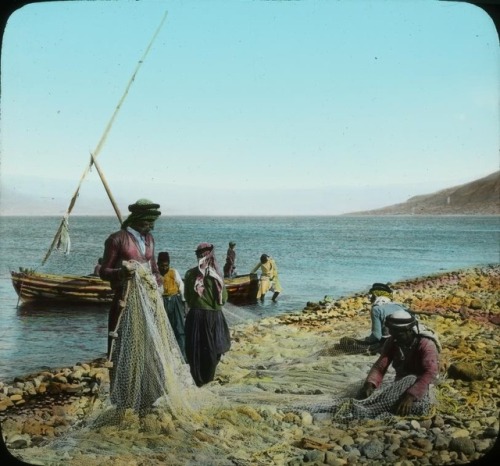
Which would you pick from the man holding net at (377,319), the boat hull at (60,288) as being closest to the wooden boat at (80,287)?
the boat hull at (60,288)

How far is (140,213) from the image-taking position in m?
3.48

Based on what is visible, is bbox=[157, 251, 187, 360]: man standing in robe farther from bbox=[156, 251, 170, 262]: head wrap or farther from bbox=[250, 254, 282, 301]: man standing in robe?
bbox=[250, 254, 282, 301]: man standing in robe

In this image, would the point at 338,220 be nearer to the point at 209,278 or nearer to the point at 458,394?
the point at 209,278

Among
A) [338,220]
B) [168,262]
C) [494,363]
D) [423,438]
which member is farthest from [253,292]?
[494,363]

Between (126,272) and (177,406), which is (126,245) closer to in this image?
(126,272)

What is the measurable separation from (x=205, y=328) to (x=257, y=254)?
0.56m

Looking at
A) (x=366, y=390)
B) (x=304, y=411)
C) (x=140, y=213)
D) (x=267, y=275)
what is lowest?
(x=304, y=411)

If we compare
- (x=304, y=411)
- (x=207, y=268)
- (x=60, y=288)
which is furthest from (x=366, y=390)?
(x=60, y=288)

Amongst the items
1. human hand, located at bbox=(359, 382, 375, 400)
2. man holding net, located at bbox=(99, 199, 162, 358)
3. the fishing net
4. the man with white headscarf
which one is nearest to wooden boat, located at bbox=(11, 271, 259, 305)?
the man with white headscarf

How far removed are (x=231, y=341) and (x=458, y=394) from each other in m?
1.42

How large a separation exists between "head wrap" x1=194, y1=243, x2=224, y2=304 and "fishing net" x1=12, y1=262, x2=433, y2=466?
1.12ft

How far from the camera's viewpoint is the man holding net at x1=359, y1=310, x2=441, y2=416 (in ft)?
11.1

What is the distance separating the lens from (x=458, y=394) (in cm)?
350

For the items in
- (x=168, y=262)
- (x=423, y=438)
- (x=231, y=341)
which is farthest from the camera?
(x=231, y=341)
